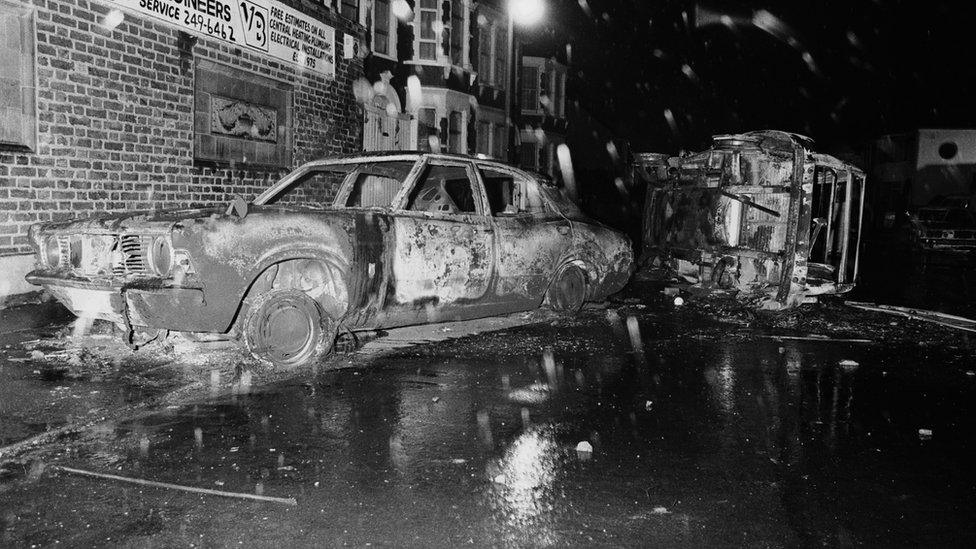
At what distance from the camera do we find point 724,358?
650 cm

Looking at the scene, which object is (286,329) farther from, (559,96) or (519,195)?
(559,96)

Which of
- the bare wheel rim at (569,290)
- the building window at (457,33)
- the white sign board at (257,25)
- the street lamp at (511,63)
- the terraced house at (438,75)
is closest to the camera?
the bare wheel rim at (569,290)

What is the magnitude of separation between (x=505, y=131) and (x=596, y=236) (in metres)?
18.6

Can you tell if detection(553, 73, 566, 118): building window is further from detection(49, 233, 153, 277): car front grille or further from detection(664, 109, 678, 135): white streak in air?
detection(49, 233, 153, 277): car front grille

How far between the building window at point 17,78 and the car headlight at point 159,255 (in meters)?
3.74

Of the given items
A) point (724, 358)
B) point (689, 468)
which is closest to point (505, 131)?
point (724, 358)

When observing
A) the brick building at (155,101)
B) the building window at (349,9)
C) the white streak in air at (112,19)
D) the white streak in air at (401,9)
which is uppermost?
the white streak in air at (401,9)

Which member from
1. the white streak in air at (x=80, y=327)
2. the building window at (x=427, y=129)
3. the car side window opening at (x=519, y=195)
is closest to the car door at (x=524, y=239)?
the car side window opening at (x=519, y=195)

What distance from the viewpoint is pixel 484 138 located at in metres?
25.4

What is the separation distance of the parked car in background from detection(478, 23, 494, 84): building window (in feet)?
45.0

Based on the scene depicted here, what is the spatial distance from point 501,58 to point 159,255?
22290mm

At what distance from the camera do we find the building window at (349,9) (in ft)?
43.9

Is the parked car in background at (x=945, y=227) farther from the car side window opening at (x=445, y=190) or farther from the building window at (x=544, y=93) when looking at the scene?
the building window at (x=544, y=93)

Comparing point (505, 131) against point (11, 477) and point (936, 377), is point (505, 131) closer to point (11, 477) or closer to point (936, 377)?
point (936, 377)
